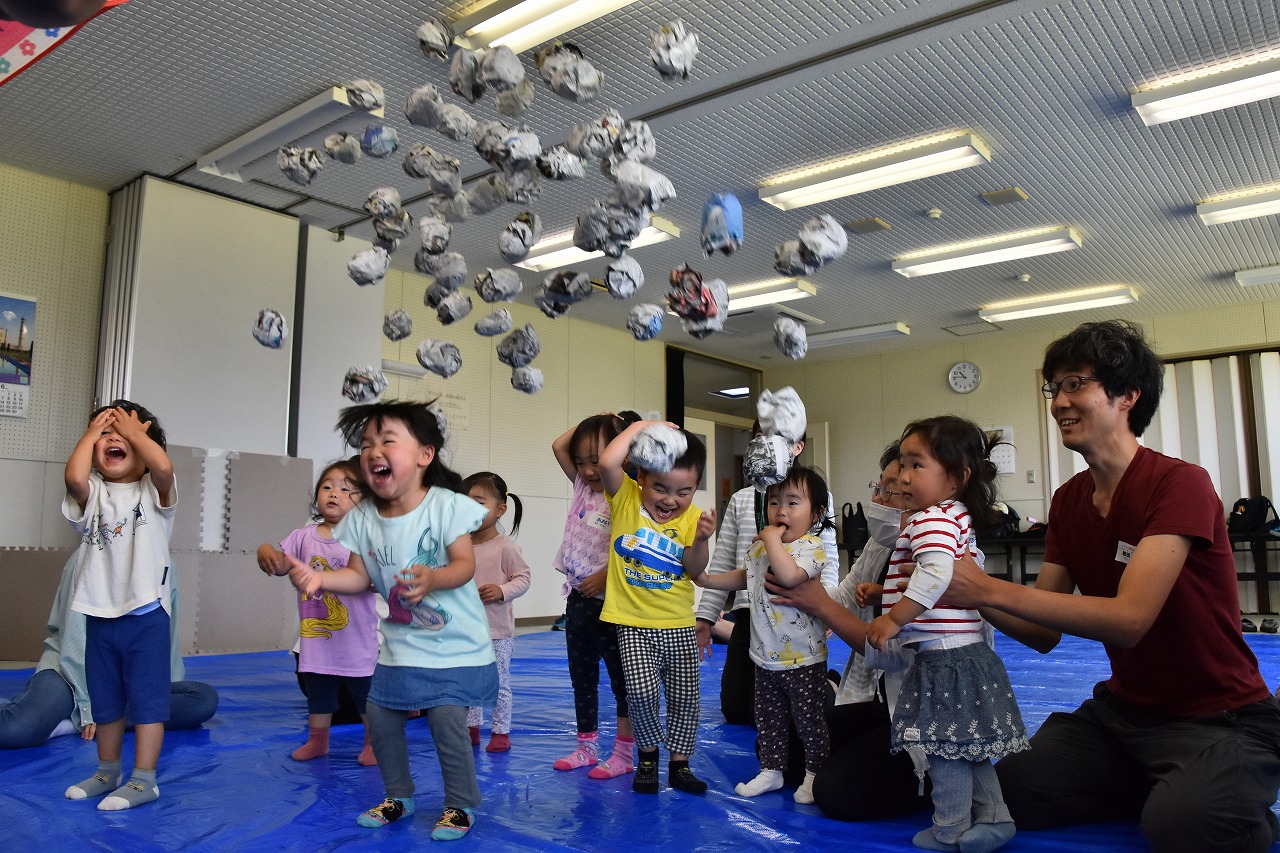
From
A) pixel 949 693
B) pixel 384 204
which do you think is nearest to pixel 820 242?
pixel 949 693

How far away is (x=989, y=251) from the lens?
6930 mm

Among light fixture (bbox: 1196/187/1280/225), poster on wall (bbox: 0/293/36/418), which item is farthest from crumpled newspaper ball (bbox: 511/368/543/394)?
light fixture (bbox: 1196/187/1280/225)

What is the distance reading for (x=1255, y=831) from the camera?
1815 mm

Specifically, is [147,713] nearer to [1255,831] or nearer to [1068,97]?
[1255,831]

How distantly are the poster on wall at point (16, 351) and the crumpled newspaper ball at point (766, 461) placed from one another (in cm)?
504

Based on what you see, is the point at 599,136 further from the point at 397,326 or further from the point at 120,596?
the point at 120,596

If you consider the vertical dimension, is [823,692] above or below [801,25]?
below

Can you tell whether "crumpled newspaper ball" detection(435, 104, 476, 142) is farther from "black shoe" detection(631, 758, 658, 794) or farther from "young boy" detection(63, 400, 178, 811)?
"black shoe" detection(631, 758, 658, 794)

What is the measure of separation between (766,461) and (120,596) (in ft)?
5.69

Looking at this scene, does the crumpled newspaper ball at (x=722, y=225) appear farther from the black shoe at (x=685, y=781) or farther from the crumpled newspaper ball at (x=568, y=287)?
the black shoe at (x=685, y=781)

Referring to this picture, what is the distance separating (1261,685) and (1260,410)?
25.4 ft

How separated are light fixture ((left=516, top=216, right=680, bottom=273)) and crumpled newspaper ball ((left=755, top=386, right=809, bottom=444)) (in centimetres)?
380

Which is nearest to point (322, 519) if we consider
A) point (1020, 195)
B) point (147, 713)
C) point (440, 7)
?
point (147, 713)

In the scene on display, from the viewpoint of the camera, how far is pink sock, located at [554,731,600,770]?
2.79 m
